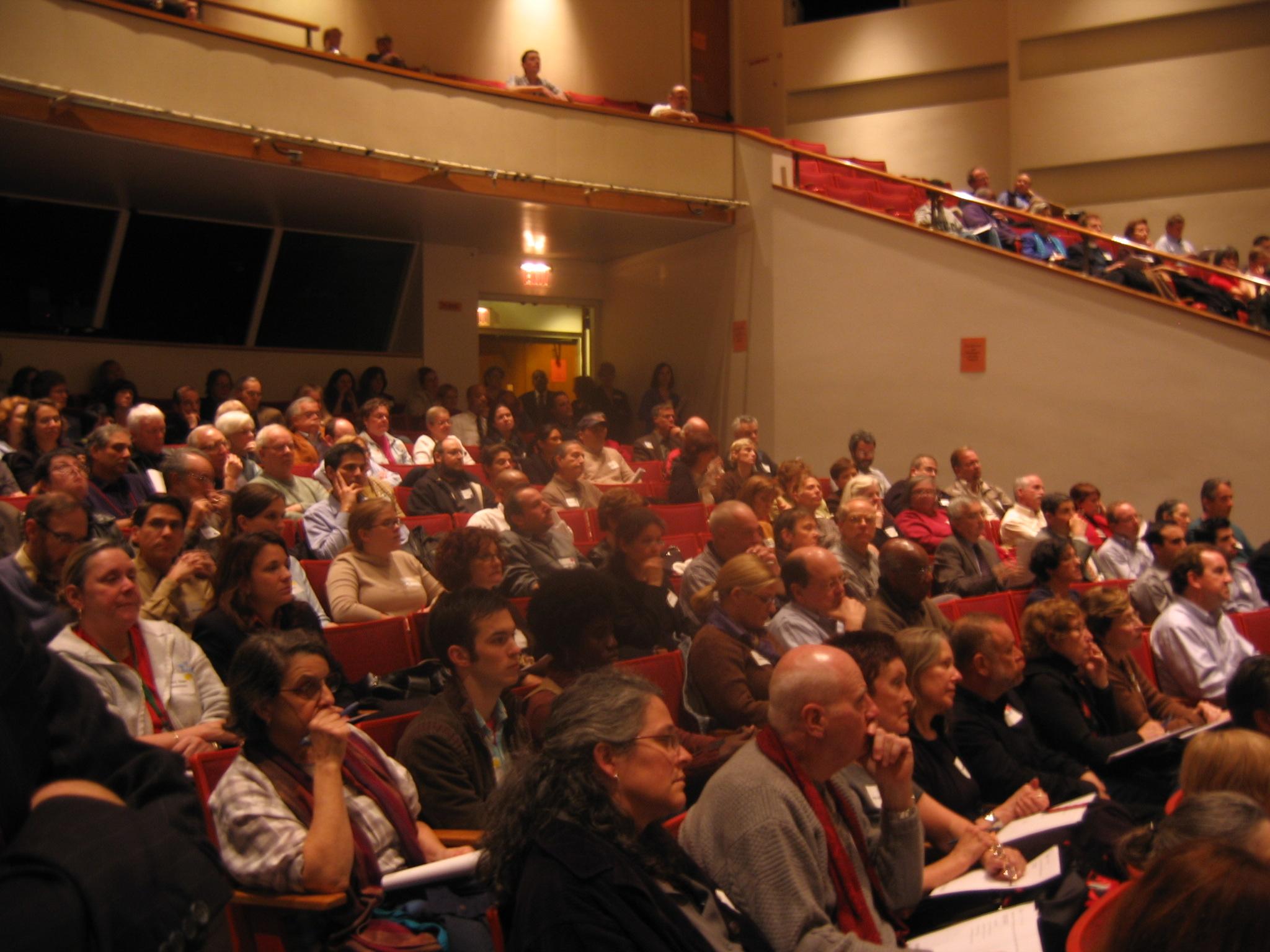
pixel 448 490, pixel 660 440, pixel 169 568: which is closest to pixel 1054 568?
pixel 448 490

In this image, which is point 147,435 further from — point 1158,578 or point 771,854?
point 1158,578

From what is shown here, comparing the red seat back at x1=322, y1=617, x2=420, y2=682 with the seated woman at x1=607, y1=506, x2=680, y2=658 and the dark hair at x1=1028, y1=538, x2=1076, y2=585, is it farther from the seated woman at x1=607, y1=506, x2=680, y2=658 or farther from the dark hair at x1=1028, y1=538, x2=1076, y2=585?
the dark hair at x1=1028, y1=538, x2=1076, y2=585

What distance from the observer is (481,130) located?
6.61 m

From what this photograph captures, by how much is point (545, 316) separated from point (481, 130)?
3.03 metres

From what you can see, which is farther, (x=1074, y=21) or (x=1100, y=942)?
(x=1074, y=21)

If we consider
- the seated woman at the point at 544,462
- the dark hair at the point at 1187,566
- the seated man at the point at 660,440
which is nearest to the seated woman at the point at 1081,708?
the dark hair at the point at 1187,566

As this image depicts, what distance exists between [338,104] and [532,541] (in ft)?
11.6

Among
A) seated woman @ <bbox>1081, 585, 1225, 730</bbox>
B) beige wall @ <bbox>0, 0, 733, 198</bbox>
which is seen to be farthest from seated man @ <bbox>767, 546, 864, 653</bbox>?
beige wall @ <bbox>0, 0, 733, 198</bbox>

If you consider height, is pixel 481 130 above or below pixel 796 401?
above

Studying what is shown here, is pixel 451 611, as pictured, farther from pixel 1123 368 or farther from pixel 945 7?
Answer: pixel 945 7

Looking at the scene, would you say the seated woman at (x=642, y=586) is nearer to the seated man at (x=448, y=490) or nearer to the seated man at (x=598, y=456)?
the seated man at (x=448, y=490)

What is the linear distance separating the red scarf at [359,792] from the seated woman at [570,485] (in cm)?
313

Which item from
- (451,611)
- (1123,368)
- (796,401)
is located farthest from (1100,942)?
(796,401)

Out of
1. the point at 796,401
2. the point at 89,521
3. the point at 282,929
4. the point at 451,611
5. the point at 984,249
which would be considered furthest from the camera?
the point at 796,401
